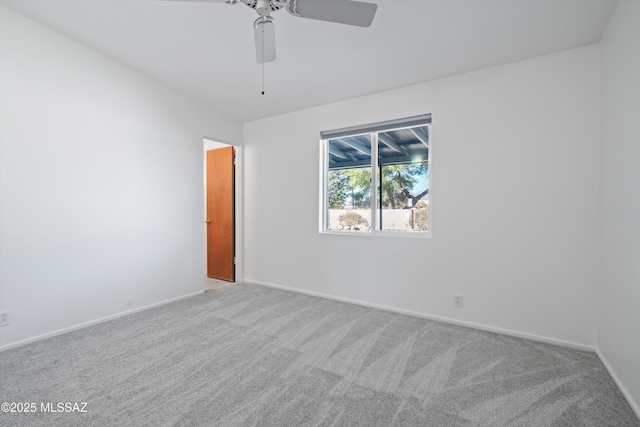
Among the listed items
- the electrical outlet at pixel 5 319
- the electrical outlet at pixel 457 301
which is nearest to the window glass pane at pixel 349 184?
the electrical outlet at pixel 457 301

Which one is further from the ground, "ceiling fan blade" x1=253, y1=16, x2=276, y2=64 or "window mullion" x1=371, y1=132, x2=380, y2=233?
"ceiling fan blade" x1=253, y1=16, x2=276, y2=64

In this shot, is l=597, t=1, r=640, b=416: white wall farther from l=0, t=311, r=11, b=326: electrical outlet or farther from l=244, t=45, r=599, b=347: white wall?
l=0, t=311, r=11, b=326: electrical outlet

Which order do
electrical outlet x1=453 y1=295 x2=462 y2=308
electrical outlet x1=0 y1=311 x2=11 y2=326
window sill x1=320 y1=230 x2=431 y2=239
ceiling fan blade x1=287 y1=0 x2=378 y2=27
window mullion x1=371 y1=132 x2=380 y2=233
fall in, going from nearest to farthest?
1. ceiling fan blade x1=287 y1=0 x2=378 y2=27
2. electrical outlet x1=0 y1=311 x2=11 y2=326
3. electrical outlet x1=453 y1=295 x2=462 y2=308
4. window sill x1=320 y1=230 x2=431 y2=239
5. window mullion x1=371 y1=132 x2=380 y2=233

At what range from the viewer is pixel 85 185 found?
271 centimetres

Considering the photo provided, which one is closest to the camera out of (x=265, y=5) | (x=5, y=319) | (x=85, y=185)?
(x=265, y=5)

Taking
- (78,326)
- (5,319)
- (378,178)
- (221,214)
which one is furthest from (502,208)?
(5,319)

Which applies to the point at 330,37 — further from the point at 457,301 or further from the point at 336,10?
the point at 457,301

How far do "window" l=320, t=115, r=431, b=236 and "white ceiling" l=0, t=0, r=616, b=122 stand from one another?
526 millimetres

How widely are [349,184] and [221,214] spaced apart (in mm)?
2187

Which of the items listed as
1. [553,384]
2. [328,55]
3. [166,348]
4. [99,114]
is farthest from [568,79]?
[99,114]

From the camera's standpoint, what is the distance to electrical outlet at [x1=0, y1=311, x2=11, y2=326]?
225cm

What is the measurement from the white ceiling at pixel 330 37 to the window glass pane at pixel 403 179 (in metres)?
0.56

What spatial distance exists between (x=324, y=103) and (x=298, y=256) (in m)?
1.98

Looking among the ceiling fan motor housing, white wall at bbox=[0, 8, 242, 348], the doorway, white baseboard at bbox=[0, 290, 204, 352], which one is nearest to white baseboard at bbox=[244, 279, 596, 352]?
the doorway
